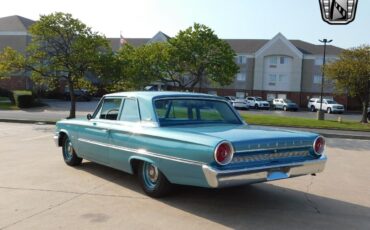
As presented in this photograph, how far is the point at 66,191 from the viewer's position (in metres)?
6.87

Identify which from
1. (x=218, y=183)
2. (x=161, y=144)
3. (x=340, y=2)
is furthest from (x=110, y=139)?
(x=340, y=2)

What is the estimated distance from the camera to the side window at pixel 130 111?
7.07m

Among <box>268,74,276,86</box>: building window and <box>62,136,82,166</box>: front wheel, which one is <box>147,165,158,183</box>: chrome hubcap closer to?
<box>62,136,82,166</box>: front wheel

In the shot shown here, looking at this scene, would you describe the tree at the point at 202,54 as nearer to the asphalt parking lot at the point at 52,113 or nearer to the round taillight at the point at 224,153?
the asphalt parking lot at the point at 52,113

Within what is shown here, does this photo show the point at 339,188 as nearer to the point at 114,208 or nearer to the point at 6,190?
the point at 114,208

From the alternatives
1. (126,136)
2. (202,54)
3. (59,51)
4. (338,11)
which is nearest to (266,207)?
(126,136)

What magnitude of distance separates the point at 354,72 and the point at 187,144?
25.8m

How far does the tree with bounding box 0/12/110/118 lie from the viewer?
22.9m

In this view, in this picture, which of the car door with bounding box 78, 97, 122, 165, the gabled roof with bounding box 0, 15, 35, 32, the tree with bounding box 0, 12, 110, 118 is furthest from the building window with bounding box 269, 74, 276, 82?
the car door with bounding box 78, 97, 122, 165

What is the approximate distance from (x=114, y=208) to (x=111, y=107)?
2381 millimetres

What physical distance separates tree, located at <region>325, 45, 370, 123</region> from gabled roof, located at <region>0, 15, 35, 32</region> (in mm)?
39497

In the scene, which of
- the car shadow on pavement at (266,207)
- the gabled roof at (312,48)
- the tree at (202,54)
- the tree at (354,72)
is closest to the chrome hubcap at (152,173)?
the car shadow on pavement at (266,207)

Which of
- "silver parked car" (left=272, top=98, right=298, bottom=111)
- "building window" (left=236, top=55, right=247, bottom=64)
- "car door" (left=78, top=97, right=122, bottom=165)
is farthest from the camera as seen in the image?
"building window" (left=236, top=55, right=247, bottom=64)

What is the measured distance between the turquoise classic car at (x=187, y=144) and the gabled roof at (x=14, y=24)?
5207cm
